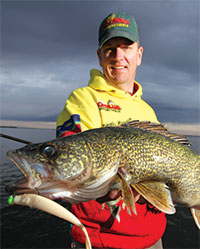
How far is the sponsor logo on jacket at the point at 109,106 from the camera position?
3.68 meters

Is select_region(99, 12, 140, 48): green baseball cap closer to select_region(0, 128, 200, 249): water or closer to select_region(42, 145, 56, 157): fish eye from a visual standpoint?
select_region(42, 145, 56, 157): fish eye

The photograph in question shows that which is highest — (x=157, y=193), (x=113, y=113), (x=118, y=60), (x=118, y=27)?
(x=118, y=27)

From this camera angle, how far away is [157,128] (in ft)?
10.2

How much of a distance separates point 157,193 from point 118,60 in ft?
8.97

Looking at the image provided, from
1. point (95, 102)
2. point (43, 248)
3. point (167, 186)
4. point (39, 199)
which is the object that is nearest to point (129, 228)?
point (167, 186)

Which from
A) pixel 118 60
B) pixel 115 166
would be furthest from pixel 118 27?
pixel 115 166

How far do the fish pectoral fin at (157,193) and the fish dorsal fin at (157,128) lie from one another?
2.62ft

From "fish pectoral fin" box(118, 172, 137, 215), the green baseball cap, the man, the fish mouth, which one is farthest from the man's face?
the fish mouth

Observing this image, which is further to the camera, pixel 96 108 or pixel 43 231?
pixel 43 231

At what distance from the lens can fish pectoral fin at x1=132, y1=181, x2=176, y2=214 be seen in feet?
8.54

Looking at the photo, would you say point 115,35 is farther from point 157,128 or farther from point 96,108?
point 157,128

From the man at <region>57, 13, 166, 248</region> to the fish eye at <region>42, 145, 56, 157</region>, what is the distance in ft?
2.39

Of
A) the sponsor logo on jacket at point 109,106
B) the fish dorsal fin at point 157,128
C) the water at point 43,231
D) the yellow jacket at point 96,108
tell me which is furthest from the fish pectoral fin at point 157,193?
the water at point 43,231

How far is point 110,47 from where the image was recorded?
4332mm
